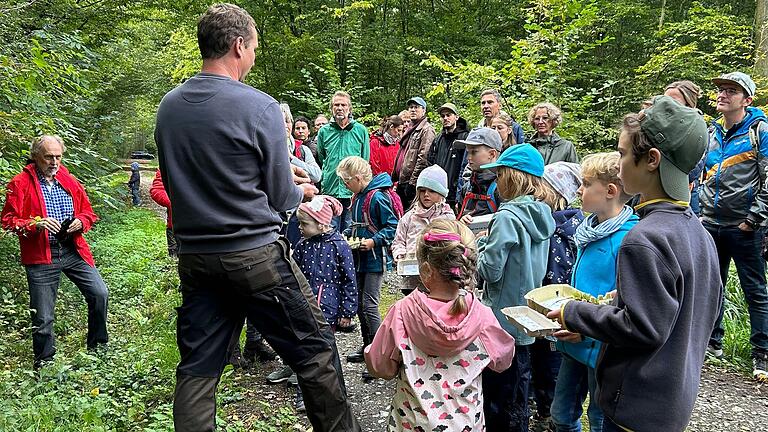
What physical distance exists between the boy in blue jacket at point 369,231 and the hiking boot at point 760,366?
128 inches

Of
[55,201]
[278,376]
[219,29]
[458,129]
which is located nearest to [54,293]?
[55,201]

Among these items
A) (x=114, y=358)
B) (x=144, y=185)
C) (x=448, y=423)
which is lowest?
(x=144, y=185)

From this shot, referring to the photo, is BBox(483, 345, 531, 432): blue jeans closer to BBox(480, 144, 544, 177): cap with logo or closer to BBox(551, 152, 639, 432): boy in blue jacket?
BBox(551, 152, 639, 432): boy in blue jacket

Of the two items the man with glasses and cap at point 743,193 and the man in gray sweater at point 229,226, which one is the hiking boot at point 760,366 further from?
the man in gray sweater at point 229,226

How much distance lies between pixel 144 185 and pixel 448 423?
26877mm

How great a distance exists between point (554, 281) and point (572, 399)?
93 centimetres

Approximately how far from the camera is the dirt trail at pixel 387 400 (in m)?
4.04

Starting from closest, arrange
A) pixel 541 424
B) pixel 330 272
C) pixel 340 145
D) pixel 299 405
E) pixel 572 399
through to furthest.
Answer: pixel 572 399, pixel 541 424, pixel 299 405, pixel 330 272, pixel 340 145

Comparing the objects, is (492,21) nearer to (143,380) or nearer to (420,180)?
(420,180)

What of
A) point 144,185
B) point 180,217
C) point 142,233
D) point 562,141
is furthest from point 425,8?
point 144,185

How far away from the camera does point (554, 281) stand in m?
3.91

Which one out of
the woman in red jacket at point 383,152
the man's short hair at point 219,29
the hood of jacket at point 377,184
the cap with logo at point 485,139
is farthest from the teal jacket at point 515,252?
the woman in red jacket at point 383,152

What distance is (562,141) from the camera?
5.96 metres

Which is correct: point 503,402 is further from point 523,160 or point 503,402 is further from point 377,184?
point 377,184
